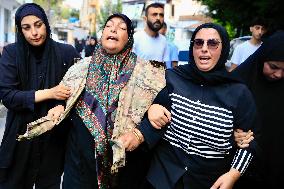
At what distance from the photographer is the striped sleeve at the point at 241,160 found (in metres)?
→ 2.47

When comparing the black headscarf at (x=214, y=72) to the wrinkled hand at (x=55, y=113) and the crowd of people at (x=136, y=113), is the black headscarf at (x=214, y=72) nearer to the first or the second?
the crowd of people at (x=136, y=113)

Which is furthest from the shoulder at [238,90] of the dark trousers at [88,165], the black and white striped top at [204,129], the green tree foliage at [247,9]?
the green tree foliage at [247,9]

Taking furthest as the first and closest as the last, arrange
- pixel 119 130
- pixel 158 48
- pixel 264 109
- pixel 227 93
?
pixel 158 48 → pixel 264 109 → pixel 119 130 → pixel 227 93

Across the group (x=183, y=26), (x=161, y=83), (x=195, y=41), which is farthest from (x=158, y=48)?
(x=183, y=26)

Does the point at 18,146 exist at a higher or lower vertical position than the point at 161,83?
lower

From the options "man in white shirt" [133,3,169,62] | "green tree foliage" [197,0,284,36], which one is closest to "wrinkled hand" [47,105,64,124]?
"man in white shirt" [133,3,169,62]

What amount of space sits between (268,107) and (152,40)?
2556 mm

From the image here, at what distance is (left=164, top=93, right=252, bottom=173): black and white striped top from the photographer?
95.8 inches

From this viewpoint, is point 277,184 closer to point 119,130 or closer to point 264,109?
point 264,109

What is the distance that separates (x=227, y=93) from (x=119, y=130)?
2.64 feet

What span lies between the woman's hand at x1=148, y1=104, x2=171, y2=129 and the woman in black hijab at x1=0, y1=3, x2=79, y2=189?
812 mm

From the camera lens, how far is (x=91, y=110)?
114 inches

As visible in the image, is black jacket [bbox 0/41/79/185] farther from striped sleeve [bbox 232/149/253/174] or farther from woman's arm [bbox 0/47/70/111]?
striped sleeve [bbox 232/149/253/174]

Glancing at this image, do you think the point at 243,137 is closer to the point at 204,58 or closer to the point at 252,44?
the point at 204,58
